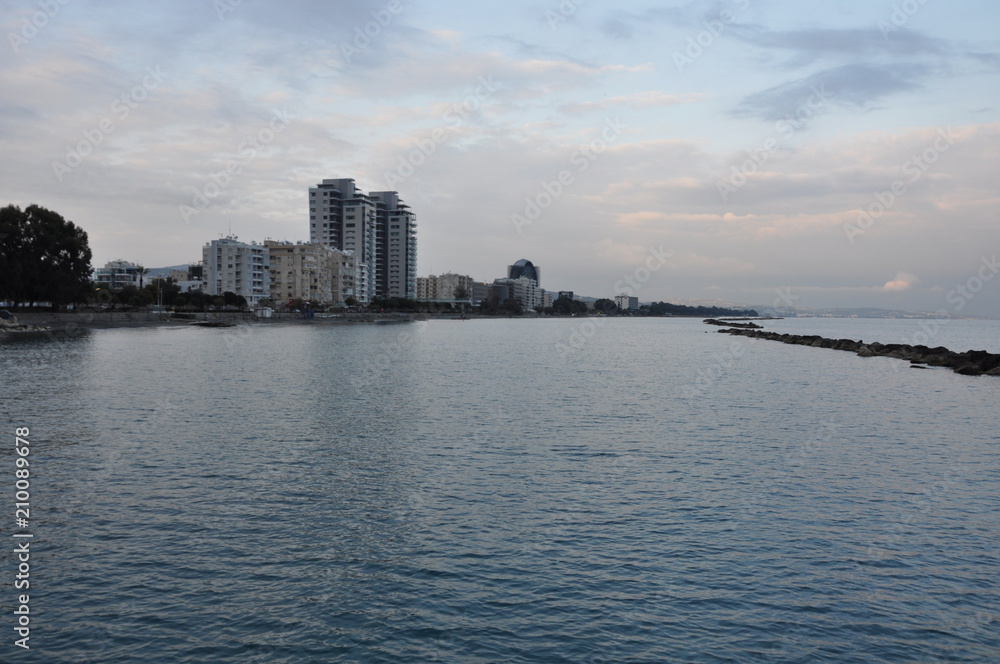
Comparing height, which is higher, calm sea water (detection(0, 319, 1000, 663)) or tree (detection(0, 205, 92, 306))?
tree (detection(0, 205, 92, 306))

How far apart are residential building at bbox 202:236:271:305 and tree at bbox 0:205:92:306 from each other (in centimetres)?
7301

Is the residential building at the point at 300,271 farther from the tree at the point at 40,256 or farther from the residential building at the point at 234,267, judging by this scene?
the tree at the point at 40,256

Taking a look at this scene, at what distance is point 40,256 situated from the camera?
303ft

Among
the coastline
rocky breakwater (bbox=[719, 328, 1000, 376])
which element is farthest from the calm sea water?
the coastline

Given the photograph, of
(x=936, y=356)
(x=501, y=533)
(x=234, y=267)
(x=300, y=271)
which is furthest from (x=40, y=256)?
(x=936, y=356)

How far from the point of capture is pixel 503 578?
1248 centimetres

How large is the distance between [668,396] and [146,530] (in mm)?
29913

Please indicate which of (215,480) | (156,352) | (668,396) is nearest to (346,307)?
(156,352)

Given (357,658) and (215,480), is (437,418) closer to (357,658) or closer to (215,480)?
(215,480)

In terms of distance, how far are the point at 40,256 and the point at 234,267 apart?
82.5 metres

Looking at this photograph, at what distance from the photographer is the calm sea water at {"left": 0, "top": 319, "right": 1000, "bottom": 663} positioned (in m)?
10.5

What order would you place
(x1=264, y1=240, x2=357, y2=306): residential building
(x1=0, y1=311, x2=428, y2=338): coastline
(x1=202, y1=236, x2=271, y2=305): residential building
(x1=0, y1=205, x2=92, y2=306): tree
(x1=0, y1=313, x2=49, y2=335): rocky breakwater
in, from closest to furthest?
1. (x1=0, y1=313, x2=49, y2=335): rocky breakwater
2. (x1=0, y1=205, x2=92, y2=306): tree
3. (x1=0, y1=311, x2=428, y2=338): coastline
4. (x1=202, y1=236, x2=271, y2=305): residential building
5. (x1=264, y1=240, x2=357, y2=306): residential building

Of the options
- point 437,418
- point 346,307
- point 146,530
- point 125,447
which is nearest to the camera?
point 146,530

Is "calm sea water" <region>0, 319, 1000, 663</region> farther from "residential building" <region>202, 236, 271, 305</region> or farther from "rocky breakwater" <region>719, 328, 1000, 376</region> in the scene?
"residential building" <region>202, 236, 271, 305</region>
